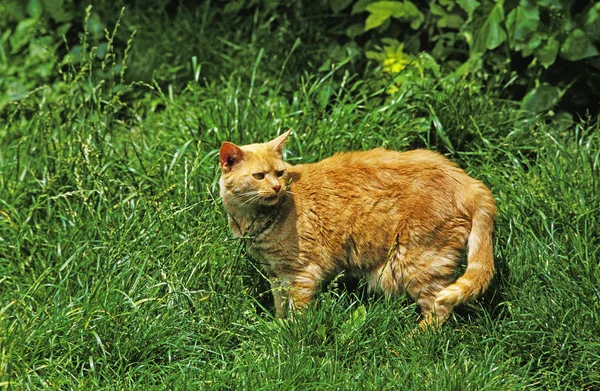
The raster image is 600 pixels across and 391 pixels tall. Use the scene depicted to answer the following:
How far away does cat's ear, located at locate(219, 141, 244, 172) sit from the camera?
152 inches

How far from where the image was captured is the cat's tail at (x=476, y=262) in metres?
3.68

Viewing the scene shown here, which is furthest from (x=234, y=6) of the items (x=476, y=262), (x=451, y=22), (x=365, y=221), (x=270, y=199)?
(x=476, y=262)

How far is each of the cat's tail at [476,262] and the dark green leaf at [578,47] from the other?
1469 millimetres

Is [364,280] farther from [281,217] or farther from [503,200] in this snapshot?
[503,200]

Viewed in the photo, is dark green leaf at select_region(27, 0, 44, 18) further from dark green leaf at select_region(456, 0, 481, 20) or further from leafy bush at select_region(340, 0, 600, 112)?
dark green leaf at select_region(456, 0, 481, 20)

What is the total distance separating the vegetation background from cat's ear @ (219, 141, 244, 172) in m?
0.30

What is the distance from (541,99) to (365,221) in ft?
6.00

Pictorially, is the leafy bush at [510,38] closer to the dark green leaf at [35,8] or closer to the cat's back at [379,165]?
the cat's back at [379,165]

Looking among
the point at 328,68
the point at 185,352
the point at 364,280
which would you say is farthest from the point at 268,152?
the point at 328,68

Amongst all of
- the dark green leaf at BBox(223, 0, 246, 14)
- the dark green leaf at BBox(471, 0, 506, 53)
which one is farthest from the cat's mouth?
the dark green leaf at BBox(223, 0, 246, 14)

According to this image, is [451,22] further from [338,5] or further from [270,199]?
[270,199]

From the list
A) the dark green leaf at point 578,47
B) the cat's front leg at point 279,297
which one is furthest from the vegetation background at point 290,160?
the cat's front leg at point 279,297

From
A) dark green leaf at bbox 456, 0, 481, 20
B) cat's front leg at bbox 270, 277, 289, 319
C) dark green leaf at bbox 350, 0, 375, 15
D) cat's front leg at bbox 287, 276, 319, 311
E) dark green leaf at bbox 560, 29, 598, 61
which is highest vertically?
dark green leaf at bbox 456, 0, 481, 20

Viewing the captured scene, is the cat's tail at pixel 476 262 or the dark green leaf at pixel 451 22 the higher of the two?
the dark green leaf at pixel 451 22
